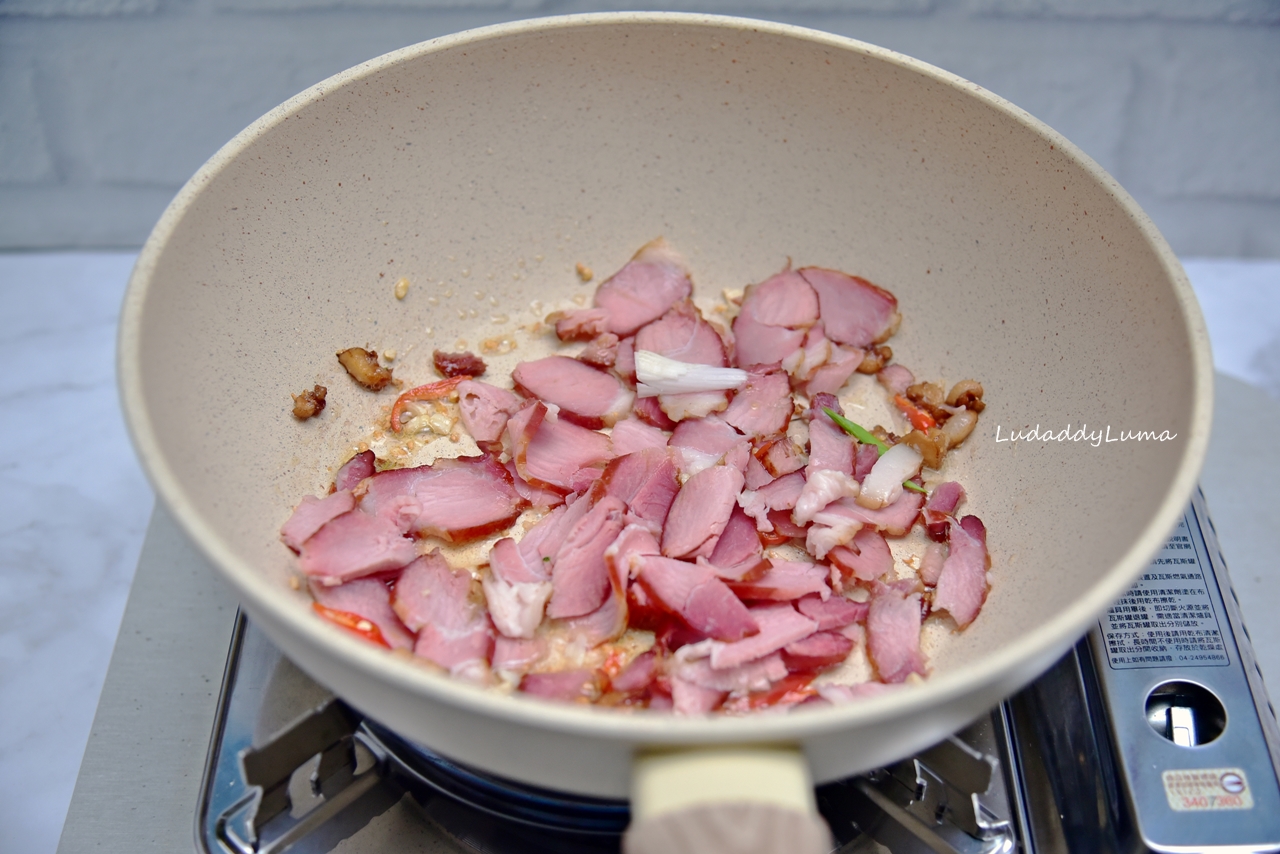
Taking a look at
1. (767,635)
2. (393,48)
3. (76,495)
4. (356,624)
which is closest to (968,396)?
(767,635)

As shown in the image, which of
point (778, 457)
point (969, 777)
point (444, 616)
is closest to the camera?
point (969, 777)

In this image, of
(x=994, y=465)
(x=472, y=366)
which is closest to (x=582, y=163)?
(x=472, y=366)

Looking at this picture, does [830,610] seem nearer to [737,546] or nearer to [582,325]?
[737,546]

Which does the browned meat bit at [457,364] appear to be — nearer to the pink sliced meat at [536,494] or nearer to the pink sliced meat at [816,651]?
the pink sliced meat at [536,494]

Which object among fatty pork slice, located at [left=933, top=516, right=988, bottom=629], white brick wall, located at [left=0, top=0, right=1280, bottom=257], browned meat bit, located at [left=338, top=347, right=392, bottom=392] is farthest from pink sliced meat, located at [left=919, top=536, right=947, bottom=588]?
white brick wall, located at [left=0, top=0, right=1280, bottom=257]

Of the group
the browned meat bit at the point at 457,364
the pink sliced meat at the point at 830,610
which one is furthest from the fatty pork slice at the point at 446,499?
the pink sliced meat at the point at 830,610

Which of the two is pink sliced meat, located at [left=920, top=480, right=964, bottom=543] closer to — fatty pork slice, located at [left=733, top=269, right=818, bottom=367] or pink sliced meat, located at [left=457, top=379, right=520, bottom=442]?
fatty pork slice, located at [left=733, top=269, right=818, bottom=367]
